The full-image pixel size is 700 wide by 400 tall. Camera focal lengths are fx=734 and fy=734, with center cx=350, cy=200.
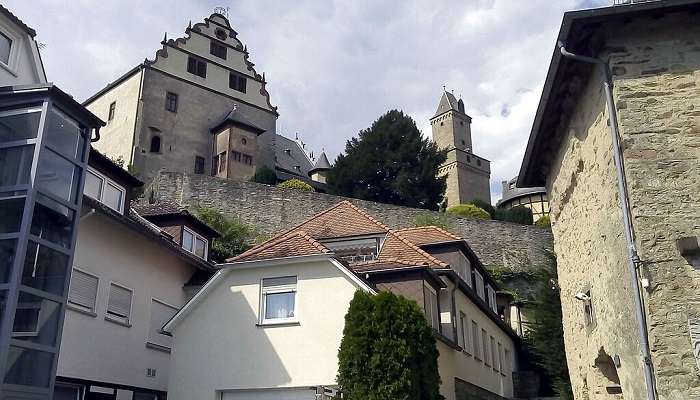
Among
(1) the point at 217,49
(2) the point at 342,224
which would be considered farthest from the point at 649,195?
(1) the point at 217,49

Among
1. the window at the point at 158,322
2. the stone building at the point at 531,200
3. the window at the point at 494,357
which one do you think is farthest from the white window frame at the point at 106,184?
the stone building at the point at 531,200

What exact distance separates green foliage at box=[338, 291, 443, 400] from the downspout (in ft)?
20.2

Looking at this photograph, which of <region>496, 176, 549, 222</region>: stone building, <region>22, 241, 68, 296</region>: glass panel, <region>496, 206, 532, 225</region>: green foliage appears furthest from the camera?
<region>496, 176, 549, 222</region>: stone building

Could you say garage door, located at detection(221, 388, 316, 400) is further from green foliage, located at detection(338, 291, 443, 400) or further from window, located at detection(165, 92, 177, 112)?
window, located at detection(165, 92, 177, 112)

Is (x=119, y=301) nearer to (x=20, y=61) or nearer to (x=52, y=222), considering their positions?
(x=52, y=222)

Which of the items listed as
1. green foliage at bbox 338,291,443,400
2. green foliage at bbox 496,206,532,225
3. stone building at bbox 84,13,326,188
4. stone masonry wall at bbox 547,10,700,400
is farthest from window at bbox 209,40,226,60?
stone masonry wall at bbox 547,10,700,400

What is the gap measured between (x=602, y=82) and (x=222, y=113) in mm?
39661

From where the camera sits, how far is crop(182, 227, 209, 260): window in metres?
20.6

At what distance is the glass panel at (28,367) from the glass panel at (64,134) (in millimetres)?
3339

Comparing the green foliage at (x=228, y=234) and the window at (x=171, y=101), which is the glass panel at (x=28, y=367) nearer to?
the green foliage at (x=228, y=234)

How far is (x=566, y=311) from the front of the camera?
36.7 ft

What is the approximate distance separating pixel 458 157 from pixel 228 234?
50406mm

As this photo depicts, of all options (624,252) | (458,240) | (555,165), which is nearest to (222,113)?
(458,240)

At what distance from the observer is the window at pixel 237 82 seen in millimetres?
47250
